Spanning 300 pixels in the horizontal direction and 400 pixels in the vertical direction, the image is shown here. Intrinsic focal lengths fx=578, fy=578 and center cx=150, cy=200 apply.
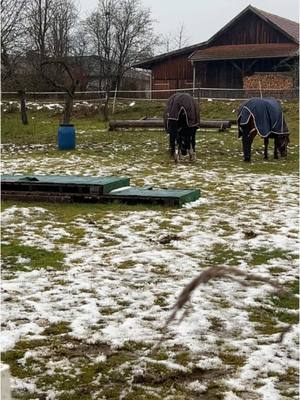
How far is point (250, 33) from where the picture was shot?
127 feet

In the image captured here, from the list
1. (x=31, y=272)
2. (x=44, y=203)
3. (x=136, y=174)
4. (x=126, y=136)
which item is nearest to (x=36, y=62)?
(x=126, y=136)

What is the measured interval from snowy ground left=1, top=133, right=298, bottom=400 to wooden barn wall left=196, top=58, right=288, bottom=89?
97.5 feet

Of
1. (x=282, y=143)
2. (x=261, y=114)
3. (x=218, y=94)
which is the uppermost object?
(x=218, y=94)

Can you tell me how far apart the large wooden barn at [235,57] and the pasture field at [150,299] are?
27.6 metres

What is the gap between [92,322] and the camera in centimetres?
411

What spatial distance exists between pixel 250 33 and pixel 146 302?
3689 centimetres

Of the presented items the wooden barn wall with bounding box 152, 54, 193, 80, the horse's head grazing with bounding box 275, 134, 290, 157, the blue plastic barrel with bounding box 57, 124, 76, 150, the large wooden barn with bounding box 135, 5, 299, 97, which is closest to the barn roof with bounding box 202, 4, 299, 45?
the large wooden barn with bounding box 135, 5, 299, 97

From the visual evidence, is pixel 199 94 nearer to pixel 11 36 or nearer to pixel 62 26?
pixel 11 36

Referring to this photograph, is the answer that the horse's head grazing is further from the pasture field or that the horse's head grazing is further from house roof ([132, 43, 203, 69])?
house roof ([132, 43, 203, 69])

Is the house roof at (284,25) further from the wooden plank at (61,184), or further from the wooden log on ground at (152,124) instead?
the wooden plank at (61,184)

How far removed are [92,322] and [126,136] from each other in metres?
16.1

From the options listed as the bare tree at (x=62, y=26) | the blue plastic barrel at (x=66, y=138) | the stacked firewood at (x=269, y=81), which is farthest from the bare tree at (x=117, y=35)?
the blue plastic barrel at (x=66, y=138)

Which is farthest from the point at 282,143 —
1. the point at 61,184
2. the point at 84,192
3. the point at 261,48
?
the point at 261,48

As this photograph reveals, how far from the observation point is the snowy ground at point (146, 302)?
328cm
